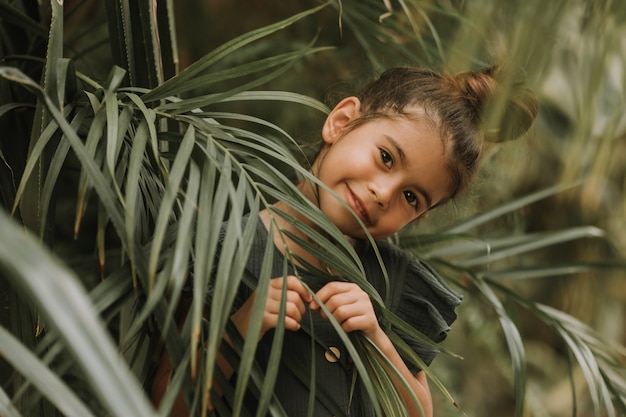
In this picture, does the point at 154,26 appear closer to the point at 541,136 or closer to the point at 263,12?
the point at 263,12

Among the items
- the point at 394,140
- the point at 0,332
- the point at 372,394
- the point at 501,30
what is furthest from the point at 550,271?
the point at 0,332

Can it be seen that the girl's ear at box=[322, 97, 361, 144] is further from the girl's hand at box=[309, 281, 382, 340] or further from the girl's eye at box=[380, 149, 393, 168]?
the girl's hand at box=[309, 281, 382, 340]

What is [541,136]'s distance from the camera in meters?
2.04

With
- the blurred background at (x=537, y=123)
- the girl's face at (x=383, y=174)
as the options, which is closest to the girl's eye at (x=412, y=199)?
the girl's face at (x=383, y=174)

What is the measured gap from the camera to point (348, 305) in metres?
0.64

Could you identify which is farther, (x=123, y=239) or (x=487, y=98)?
(x=487, y=98)

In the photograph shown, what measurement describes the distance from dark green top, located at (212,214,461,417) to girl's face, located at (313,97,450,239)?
2.6 inches

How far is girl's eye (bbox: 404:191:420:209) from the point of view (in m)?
0.78

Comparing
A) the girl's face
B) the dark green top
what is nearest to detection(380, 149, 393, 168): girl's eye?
the girl's face

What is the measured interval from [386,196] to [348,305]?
0.14m

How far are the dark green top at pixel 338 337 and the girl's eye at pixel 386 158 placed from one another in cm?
13

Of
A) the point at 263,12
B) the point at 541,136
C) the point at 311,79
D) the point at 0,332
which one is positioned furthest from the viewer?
the point at 541,136

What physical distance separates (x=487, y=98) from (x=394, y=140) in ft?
0.40

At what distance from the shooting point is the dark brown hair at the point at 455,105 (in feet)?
2.61
